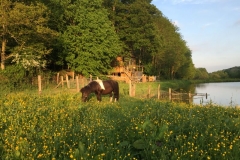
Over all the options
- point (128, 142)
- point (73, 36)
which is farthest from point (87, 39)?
point (128, 142)

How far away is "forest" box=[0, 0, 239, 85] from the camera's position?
73.2ft

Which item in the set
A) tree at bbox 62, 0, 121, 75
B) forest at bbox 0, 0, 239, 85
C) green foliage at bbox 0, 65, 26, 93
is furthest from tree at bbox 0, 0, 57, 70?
tree at bbox 62, 0, 121, 75

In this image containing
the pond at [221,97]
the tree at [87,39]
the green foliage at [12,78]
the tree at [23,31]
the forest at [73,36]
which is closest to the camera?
the pond at [221,97]

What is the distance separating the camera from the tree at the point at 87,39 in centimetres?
3278

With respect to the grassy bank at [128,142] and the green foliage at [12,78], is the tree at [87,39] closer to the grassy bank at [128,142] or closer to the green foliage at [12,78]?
the green foliage at [12,78]

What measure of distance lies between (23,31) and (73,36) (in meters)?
11.0

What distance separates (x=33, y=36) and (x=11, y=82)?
674 centimetres

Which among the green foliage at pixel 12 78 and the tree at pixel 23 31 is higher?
the tree at pixel 23 31

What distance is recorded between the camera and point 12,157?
15.7 ft

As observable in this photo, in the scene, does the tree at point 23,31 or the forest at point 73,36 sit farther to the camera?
the forest at point 73,36

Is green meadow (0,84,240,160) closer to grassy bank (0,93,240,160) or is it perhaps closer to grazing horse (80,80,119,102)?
grassy bank (0,93,240,160)

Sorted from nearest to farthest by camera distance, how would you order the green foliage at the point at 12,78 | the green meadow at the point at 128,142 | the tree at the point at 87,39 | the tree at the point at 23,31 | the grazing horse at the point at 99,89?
1. the green meadow at the point at 128,142
2. the grazing horse at the point at 99,89
3. the green foliage at the point at 12,78
4. the tree at the point at 23,31
5. the tree at the point at 87,39

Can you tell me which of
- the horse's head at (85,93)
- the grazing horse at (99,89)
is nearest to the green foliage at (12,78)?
the horse's head at (85,93)

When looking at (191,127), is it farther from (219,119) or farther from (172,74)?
(172,74)
